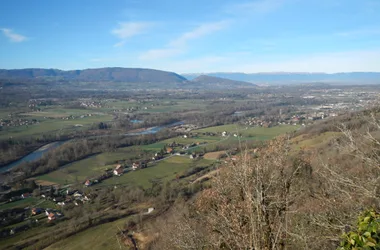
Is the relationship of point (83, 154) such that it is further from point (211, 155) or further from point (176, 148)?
point (211, 155)

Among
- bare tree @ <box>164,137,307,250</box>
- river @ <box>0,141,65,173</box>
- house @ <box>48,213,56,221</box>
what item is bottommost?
house @ <box>48,213,56,221</box>

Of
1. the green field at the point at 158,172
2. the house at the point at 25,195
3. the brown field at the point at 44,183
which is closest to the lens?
the house at the point at 25,195

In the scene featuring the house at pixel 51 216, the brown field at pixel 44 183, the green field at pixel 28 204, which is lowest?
the green field at pixel 28 204

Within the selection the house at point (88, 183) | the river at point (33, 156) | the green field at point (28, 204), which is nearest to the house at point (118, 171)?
the house at point (88, 183)

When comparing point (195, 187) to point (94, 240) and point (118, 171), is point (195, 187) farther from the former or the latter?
point (118, 171)

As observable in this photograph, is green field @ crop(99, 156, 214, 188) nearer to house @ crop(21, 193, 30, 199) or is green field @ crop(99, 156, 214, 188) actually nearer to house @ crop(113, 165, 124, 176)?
house @ crop(113, 165, 124, 176)

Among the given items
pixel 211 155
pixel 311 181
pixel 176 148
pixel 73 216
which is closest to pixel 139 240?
pixel 73 216

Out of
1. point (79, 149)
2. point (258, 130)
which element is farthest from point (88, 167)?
point (258, 130)

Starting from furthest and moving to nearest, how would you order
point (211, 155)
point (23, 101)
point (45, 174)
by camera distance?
point (23, 101), point (211, 155), point (45, 174)

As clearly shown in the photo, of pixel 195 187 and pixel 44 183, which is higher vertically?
pixel 195 187

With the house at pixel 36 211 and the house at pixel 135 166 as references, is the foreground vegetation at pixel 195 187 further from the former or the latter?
the house at pixel 135 166

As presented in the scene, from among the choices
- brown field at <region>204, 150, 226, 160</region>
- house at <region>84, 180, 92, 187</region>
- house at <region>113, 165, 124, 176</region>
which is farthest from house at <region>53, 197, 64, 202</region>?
brown field at <region>204, 150, 226, 160</region>
